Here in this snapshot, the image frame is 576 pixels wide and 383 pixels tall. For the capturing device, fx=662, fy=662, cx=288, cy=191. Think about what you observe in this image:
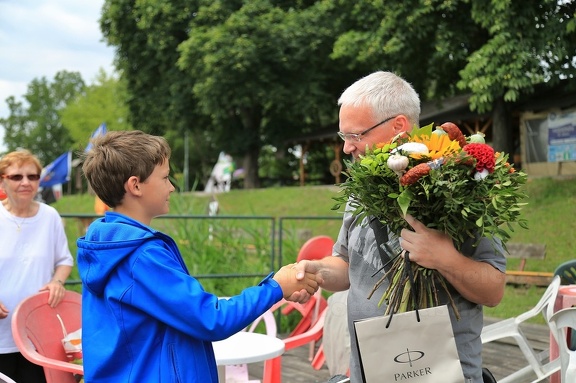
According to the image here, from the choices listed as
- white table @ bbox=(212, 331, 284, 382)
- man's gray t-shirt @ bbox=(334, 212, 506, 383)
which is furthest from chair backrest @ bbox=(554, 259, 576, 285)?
man's gray t-shirt @ bbox=(334, 212, 506, 383)

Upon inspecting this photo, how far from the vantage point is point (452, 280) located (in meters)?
1.86

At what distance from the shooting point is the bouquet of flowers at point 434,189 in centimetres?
173

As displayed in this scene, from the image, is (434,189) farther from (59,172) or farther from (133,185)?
(59,172)

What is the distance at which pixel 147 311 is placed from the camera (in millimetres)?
1892

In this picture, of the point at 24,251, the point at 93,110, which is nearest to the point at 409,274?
the point at 24,251

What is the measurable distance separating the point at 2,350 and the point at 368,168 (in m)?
2.55

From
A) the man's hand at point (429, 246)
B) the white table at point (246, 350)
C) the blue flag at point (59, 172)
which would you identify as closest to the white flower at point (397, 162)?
the man's hand at point (429, 246)

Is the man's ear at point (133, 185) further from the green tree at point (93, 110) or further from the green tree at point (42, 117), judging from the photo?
the green tree at point (42, 117)

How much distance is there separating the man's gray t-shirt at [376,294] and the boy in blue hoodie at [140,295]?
0.26m

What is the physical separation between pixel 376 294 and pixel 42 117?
86.1 m

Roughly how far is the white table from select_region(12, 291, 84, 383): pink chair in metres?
0.70

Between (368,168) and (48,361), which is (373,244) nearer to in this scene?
(368,168)

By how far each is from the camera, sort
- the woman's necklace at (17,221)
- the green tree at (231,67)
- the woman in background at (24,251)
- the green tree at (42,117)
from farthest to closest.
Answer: the green tree at (42,117) < the green tree at (231,67) < the woman's necklace at (17,221) < the woman in background at (24,251)

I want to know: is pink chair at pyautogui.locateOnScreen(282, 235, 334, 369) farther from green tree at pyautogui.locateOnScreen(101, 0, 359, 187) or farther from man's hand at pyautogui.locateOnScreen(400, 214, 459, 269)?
green tree at pyautogui.locateOnScreen(101, 0, 359, 187)
